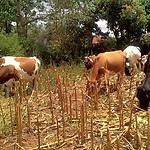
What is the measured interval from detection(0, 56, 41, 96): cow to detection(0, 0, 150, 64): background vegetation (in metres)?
6.41

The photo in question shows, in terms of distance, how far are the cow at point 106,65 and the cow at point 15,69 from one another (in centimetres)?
165

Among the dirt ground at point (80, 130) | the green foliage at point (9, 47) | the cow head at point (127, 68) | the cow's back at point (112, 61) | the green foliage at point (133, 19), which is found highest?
the green foliage at point (133, 19)

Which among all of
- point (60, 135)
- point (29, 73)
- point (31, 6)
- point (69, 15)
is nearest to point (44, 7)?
point (31, 6)

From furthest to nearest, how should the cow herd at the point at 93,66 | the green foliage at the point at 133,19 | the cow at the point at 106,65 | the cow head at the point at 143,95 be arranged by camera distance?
the green foliage at the point at 133,19, the cow herd at the point at 93,66, the cow at the point at 106,65, the cow head at the point at 143,95

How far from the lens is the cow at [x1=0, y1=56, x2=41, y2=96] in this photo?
28.7 ft

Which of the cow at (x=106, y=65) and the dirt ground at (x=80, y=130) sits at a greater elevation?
the cow at (x=106, y=65)

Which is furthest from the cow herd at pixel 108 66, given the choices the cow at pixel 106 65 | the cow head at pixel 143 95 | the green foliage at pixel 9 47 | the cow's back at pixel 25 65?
the green foliage at pixel 9 47

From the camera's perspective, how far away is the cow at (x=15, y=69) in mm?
8734

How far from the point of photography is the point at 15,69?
8898 millimetres

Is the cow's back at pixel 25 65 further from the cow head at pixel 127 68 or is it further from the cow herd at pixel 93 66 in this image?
the cow head at pixel 127 68

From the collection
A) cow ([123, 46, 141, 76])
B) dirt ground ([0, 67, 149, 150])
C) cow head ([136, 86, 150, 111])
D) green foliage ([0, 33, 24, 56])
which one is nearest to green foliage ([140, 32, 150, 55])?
green foliage ([0, 33, 24, 56])

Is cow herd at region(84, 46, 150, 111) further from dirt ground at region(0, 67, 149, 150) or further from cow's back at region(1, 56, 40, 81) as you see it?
dirt ground at region(0, 67, 149, 150)

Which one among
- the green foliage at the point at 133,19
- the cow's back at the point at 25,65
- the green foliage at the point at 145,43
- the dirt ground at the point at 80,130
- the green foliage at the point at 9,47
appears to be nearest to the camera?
the dirt ground at the point at 80,130

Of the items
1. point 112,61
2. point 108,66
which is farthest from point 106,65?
point 112,61
